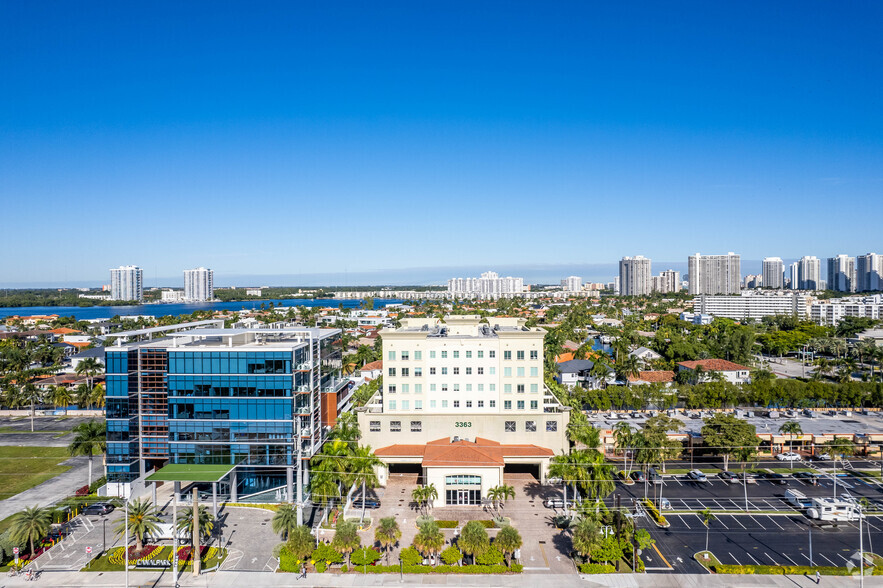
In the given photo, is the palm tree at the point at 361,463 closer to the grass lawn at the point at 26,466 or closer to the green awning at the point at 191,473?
the green awning at the point at 191,473

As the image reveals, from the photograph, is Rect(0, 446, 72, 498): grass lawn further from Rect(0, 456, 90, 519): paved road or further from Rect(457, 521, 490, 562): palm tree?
Rect(457, 521, 490, 562): palm tree

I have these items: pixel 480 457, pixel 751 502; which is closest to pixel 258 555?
pixel 480 457

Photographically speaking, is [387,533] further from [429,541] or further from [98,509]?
[98,509]

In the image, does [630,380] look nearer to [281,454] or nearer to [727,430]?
[727,430]

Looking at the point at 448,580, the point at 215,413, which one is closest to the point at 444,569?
the point at 448,580

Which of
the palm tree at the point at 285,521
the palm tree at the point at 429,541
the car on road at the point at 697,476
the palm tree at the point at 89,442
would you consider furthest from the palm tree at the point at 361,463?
the car on road at the point at 697,476
